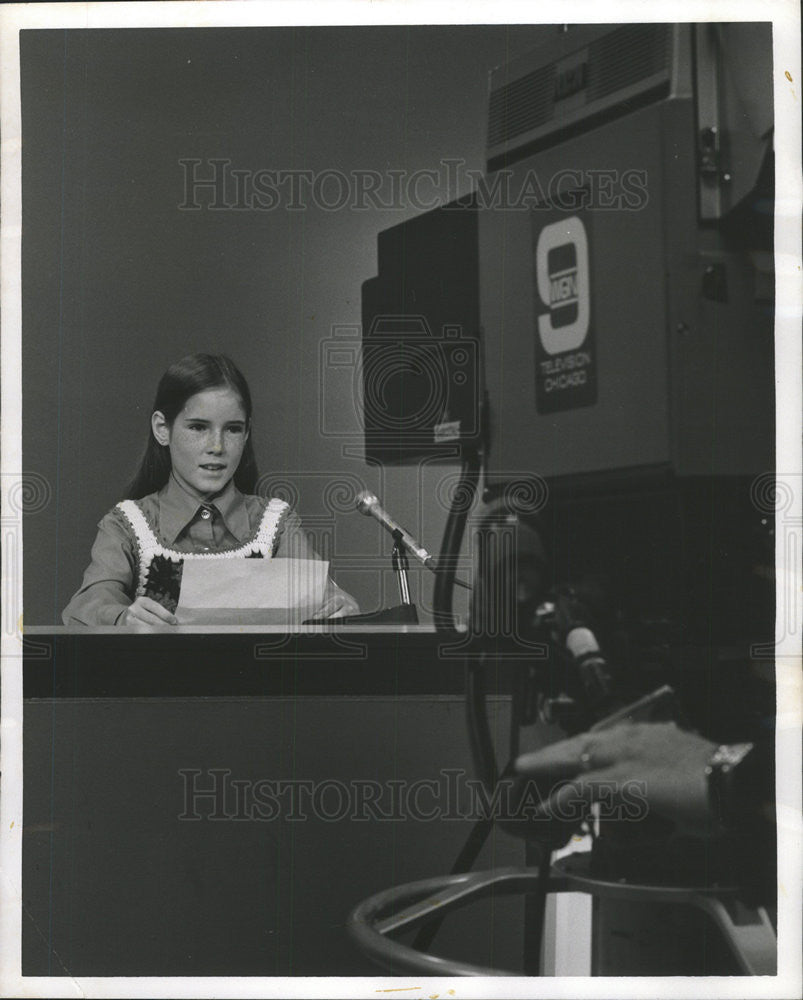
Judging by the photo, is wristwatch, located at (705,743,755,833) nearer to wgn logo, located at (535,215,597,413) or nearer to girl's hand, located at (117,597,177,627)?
wgn logo, located at (535,215,597,413)

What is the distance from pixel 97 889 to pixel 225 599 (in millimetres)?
427

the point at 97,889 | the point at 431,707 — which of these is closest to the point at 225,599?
the point at 431,707

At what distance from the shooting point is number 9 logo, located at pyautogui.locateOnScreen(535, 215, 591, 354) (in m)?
1.32

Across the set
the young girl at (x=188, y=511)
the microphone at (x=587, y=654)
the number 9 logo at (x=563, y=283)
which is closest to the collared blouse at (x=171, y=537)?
the young girl at (x=188, y=511)

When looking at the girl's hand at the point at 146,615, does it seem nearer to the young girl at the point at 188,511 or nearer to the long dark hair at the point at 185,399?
the young girl at the point at 188,511

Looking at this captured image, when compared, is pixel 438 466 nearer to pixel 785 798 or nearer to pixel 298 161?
pixel 298 161

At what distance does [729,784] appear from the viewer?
135 centimetres

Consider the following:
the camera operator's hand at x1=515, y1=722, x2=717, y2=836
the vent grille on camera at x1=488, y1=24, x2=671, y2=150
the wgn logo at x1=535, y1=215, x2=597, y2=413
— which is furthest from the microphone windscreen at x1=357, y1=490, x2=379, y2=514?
the vent grille on camera at x1=488, y1=24, x2=671, y2=150

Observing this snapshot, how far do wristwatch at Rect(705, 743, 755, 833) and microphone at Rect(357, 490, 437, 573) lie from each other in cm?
45

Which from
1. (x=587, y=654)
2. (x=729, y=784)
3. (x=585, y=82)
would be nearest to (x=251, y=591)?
(x=587, y=654)

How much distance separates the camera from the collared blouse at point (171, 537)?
134 cm

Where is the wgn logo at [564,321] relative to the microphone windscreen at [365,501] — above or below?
above

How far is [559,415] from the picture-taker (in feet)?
4.37

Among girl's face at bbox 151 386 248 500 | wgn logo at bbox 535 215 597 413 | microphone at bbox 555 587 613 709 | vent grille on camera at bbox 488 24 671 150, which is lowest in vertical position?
microphone at bbox 555 587 613 709
